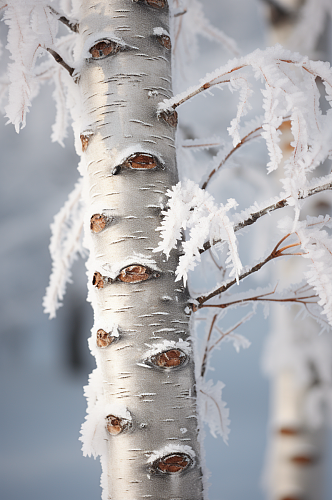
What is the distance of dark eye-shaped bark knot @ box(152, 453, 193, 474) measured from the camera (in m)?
0.51

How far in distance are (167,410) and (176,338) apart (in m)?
0.10

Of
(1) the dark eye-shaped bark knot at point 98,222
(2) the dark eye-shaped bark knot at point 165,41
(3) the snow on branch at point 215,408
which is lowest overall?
(3) the snow on branch at point 215,408

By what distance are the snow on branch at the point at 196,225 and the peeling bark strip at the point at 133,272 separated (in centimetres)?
8

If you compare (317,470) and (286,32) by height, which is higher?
(286,32)

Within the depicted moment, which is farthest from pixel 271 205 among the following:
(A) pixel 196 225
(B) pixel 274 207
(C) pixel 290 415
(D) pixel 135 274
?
(C) pixel 290 415

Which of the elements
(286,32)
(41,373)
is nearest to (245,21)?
(286,32)

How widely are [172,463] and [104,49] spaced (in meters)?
0.66

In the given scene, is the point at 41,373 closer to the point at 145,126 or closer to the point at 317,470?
the point at 317,470

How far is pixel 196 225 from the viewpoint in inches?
19.2

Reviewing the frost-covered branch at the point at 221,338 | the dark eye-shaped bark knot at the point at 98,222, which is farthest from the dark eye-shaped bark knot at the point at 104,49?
the frost-covered branch at the point at 221,338

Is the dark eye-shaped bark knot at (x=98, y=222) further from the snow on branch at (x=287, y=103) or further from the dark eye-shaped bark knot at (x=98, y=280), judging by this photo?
the snow on branch at (x=287, y=103)

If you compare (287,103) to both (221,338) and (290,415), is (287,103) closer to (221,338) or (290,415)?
(221,338)

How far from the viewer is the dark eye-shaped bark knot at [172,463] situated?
51cm

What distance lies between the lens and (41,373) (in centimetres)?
438
